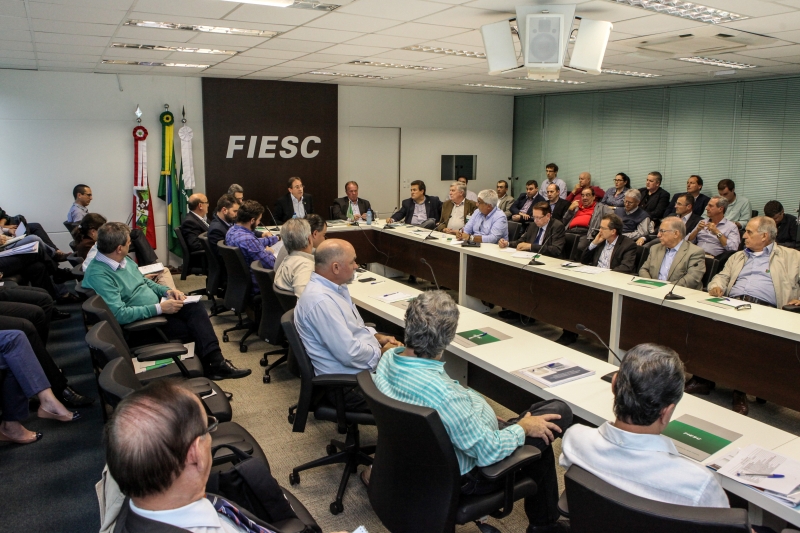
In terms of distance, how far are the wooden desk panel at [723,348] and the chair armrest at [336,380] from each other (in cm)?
238

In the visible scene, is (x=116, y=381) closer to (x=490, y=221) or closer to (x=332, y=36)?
(x=332, y=36)

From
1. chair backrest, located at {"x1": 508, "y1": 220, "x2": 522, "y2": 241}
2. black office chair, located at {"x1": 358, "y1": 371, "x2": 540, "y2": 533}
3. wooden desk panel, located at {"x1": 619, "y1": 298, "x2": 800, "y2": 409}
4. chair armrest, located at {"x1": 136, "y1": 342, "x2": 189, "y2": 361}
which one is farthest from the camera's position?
chair backrest, located at {"x1": 508, "y1": 220, "x2": 522, "y2": 241}

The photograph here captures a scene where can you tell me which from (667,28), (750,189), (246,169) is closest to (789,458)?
(667,28)

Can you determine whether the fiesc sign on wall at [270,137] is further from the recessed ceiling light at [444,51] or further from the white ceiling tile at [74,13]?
the white ceiling tile at [74,13]

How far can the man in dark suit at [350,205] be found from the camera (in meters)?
8.54

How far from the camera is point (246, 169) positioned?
9.00m

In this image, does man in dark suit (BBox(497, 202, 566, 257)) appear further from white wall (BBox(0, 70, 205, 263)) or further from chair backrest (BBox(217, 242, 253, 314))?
white wall (BBox(0, 70, 205, 263))

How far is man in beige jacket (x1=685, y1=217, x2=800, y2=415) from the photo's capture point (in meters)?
4.16

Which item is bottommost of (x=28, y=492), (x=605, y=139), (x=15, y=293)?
(x=28, y=492)

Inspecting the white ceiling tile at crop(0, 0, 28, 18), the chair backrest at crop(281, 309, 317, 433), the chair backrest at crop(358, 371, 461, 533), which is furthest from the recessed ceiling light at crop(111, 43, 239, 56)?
the chair backrest at crop(358, 371, 461, 533)

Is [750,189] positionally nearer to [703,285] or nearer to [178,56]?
[703,285]

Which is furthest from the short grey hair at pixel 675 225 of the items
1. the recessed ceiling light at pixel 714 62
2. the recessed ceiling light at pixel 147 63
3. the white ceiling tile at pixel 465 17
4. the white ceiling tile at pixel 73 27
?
the recessed ceiling light at pixel 147 63

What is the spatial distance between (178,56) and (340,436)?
4.94m

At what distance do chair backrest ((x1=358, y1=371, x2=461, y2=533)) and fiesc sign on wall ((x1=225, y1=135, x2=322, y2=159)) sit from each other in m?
7.49
